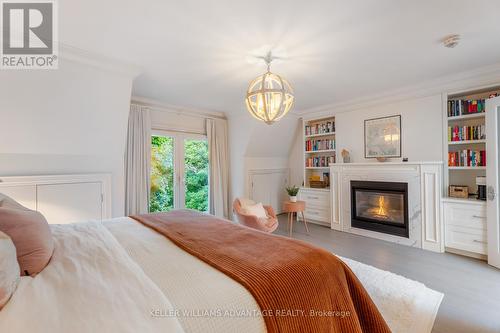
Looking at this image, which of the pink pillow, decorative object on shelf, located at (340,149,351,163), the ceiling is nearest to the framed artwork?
decorative object on shelf, located at (340,149,351,163)

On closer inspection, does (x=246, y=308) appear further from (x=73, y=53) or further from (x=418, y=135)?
(x=418, y=135)

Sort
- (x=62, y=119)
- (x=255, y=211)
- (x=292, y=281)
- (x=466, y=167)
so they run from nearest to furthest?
(x=292, y=281), (x=62, y=119), (x=466, y=167), (x=255, y=211)

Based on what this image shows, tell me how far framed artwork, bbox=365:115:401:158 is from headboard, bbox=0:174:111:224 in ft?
14.0

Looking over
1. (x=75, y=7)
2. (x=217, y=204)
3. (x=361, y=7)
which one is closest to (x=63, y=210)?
(x=75, y=7)

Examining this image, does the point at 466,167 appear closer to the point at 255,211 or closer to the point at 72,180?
the point at 255,211

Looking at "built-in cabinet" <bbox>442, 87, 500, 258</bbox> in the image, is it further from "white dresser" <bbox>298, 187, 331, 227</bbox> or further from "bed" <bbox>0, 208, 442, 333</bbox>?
"bed" <bbox>0, 208, 442, 333</bbox>

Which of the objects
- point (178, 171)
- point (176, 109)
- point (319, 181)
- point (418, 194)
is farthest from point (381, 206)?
point (176, 109)

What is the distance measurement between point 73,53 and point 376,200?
15.2ft

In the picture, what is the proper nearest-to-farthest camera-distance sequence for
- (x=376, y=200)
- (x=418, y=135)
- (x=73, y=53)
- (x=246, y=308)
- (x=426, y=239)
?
(x=246, y=308), (x=73, y=53), (x=426, y=239), (x=418, y=135), (x=376, y=200)

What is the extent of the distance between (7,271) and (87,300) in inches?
11.5

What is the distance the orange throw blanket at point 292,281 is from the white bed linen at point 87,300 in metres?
0.34

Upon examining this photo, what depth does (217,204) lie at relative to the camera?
4.85 m

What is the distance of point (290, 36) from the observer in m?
2.17

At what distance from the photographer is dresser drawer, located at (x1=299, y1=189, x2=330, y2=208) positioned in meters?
4.68
